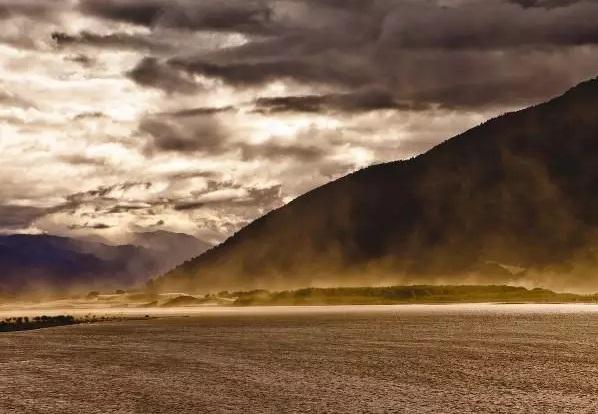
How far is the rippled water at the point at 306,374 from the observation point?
48.8 meters

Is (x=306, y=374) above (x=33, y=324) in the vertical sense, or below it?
below

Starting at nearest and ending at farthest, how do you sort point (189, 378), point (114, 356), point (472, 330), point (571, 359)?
point (189, 378) < point (571, 359) < point (114, 356) < point (472, 330)

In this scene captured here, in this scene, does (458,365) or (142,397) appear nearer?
(142,397)

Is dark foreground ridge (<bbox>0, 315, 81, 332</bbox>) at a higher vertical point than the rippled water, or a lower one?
higher

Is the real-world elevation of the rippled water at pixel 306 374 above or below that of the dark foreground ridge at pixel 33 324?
below

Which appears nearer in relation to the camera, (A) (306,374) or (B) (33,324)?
(A) (306,374)

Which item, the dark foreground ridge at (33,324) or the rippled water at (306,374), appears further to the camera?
the dark foreground ridge at (33,324)

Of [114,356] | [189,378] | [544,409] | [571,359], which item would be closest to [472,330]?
[571,359]

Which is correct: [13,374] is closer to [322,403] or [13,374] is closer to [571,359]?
[322,403]

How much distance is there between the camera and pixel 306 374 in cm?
6234

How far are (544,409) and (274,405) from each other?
1491 cm

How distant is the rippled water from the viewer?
48781mm

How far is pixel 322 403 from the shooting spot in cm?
4859

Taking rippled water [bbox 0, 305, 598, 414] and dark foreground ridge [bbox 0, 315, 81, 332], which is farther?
dark foreground ridge [bbox 0, 315, 81, 332]
